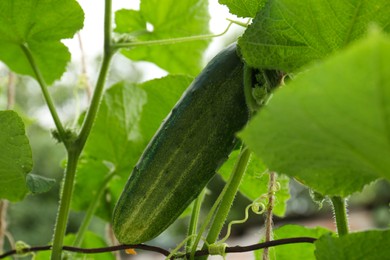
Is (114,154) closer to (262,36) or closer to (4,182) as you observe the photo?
(4,182)

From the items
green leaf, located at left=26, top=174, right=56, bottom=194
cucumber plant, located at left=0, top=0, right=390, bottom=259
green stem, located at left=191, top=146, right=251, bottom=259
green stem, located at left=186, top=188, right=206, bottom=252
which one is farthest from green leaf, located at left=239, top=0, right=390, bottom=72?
green leaf, located at left=26, top=174, right=56, bottom=194

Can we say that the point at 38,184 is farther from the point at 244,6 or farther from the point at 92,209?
the point at 244,6

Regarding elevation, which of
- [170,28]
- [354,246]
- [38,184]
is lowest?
[354,246]

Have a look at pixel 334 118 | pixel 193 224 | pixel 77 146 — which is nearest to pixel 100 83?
pixel 77 146

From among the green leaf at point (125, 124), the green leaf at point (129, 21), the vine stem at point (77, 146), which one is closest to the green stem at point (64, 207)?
the vine stem at point (77, 146)

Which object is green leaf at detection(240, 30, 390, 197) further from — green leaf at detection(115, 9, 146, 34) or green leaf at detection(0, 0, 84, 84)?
green leaf at detection(115, 9, 146, 34)

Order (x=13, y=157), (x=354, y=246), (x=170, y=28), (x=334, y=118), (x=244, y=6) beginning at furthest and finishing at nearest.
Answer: (x=170, y=28) → (x=13, y=157) → (x=244, y=6) → (x=354, y=246) → (x=334, y=118)

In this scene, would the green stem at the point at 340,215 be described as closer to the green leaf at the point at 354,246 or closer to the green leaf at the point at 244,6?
the green leaf at the point at 354,246
